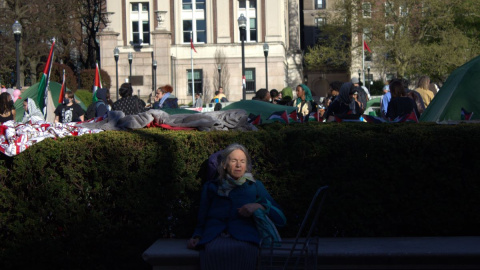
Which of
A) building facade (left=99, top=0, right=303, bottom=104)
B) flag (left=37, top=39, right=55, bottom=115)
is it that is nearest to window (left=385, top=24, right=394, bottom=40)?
building facade (left=99, top=0, right=303, bottom=104)

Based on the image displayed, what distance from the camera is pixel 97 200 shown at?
6.76m

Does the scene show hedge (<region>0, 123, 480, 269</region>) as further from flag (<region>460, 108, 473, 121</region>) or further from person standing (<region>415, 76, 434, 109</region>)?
person standing (<region>415, 76, 434, 109</region>)

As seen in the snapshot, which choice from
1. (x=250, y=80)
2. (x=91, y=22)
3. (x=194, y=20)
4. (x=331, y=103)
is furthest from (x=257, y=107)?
(x=91, y=22)

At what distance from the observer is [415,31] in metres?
53.5

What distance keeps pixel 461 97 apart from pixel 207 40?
44049 millimetres

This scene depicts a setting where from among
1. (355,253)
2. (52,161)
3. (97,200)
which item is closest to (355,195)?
(355,253)

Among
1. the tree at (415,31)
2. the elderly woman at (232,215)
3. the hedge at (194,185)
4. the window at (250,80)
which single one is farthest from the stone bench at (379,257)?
the window at (250,80)

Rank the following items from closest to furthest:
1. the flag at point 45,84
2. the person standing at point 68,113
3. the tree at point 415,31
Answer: the flag at point 45,84, the person standing at point 68,113, the tree at point 415,31

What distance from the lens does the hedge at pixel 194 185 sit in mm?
6484

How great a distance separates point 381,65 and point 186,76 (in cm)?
1500

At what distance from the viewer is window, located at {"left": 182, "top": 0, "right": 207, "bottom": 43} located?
2138 inches

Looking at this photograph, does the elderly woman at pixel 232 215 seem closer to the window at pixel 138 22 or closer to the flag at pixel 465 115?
the flag at pixel 465 115

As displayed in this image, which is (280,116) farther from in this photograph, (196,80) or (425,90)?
(196,80)

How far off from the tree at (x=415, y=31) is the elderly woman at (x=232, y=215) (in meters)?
44.9
